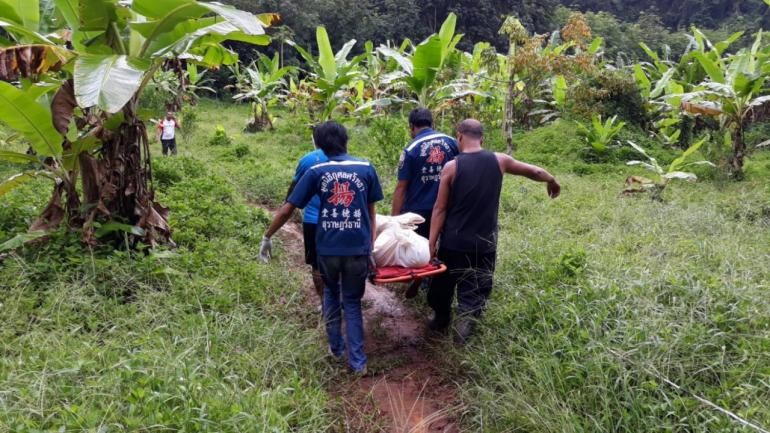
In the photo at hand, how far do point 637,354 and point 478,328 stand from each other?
3.91 feet

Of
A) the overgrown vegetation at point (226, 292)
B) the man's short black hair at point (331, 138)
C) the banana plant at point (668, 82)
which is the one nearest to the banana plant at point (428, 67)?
the overgrown vegetation at point (226, 292)

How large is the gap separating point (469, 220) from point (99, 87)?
2417 mm

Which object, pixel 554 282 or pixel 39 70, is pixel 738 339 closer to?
pixel 554 282

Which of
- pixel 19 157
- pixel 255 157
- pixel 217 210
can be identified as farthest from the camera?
pixel 255 157

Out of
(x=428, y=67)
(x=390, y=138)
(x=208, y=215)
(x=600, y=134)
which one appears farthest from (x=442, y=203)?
(x=600, y=134)

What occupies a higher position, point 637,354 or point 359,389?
point 637,354

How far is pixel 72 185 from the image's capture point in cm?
430

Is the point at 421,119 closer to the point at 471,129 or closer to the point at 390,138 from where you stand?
the point at 471,129

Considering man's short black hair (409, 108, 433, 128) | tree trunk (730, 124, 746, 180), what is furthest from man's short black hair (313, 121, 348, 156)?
tree trunk (730, 124, 746, 180)

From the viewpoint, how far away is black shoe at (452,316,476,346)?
378cm

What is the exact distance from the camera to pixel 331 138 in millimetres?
3539

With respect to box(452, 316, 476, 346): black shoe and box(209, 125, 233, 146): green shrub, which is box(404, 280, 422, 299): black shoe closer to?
box(452, 316, 476, 346): black shoe

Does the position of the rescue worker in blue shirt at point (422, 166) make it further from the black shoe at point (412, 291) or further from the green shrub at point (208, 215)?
the green shrub at point (208, 215)

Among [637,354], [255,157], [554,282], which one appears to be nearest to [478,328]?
[554,282]
